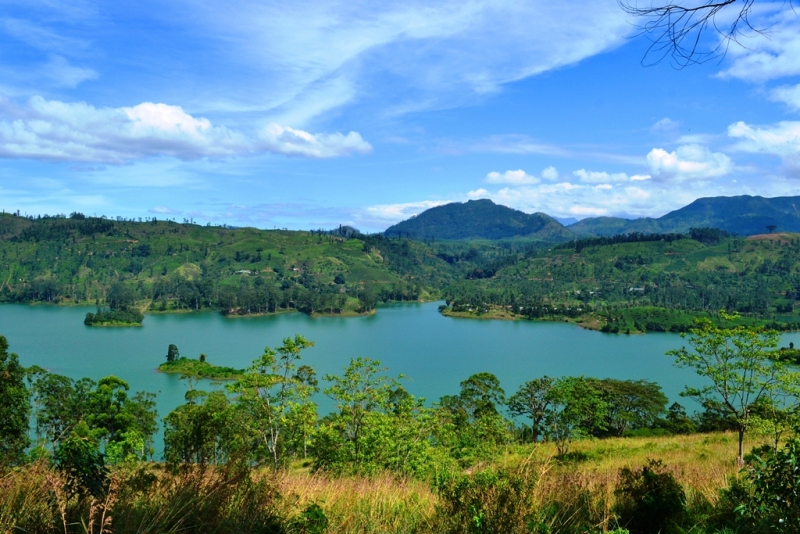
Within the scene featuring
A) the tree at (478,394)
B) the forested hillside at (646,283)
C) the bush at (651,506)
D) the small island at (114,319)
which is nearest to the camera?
the bush at (651,506)

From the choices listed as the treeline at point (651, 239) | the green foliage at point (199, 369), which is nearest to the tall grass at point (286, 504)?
the green foliage at point (199, 369)

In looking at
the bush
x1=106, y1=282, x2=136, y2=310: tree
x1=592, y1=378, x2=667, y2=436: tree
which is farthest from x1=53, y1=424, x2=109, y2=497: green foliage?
x1=106, y1=282, x2=136, y2=310: tree

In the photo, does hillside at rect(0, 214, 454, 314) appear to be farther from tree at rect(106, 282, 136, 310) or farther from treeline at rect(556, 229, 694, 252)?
treeline at rect(556, 229, 694, 252)

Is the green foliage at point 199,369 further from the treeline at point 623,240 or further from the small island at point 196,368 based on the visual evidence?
the treeline at point 623,240

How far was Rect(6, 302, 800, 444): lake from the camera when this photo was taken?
54188 mm

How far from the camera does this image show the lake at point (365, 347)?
178 ft

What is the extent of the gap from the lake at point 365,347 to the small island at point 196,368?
1393 mm

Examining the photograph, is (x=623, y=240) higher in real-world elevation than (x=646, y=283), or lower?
higher

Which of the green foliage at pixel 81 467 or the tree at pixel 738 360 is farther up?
the green foliage at pixel 81 467

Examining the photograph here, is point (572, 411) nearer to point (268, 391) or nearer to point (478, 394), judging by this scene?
point (478, 394)

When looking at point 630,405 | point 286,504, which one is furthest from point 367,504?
point 630,405

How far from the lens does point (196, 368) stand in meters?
54.6

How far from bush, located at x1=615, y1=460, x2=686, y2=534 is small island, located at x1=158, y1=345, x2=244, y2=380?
5134cm

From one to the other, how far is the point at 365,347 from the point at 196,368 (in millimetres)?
23450
